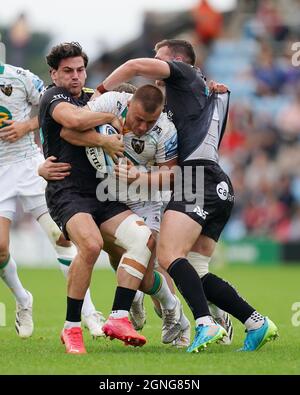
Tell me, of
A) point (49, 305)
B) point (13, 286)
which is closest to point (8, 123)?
point (13, 286)

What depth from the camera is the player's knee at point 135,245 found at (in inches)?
319

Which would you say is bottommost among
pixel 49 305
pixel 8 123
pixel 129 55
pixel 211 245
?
pixel 49 305

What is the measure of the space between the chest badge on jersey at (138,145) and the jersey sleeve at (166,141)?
13cm

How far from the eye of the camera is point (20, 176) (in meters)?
9.95

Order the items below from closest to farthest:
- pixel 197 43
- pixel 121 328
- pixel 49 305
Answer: pixel 121 328 < pixel 49 305 < pixel 197 43

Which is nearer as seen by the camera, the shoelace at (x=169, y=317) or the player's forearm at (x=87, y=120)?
the player's forearm at (x=87, y=120)

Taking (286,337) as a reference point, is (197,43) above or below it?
above

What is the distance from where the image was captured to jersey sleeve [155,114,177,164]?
26.8 feet

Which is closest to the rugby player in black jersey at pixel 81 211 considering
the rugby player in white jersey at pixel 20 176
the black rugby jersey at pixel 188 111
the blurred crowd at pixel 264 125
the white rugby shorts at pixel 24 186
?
the black rugby jersey at pixel 188 111

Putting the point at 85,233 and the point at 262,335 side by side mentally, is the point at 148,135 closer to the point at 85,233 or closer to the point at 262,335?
the point at 85,233

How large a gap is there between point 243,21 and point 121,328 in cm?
2237

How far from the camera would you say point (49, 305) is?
43.6 ft

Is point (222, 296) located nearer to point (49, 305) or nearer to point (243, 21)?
A: point (49, 305)

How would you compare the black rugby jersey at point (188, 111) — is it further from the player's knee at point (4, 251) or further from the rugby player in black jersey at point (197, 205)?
the player's knee at point (4, 251)
